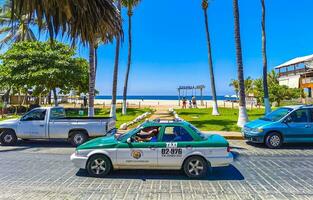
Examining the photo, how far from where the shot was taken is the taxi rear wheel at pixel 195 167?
726 centimetres

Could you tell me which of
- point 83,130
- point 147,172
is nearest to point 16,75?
point 83,130

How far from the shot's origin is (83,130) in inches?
470

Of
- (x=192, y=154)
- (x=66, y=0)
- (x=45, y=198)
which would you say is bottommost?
(x=45, y=198)

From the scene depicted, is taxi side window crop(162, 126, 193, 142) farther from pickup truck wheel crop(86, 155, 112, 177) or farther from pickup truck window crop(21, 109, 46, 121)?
pickup truck window crop(21, 109, 46, 121)

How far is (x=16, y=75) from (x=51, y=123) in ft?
47.8

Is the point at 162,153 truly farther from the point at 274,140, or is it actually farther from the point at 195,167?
the point at 274,140

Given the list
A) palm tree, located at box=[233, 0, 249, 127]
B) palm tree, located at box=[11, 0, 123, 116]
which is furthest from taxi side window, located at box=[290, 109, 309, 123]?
palm tree, located at box=[11, 0, 123, 116]

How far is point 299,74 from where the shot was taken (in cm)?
5109

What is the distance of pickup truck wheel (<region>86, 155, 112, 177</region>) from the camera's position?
741 cm

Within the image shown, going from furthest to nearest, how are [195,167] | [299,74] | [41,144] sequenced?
[299,74] < [41,144] < [195,167]

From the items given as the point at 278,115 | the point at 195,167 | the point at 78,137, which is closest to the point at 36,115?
the point at 78,137

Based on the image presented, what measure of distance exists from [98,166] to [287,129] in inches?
312

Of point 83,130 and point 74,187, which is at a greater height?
point 83,130

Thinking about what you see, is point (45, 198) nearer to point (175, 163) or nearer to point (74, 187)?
point (74, 187)
